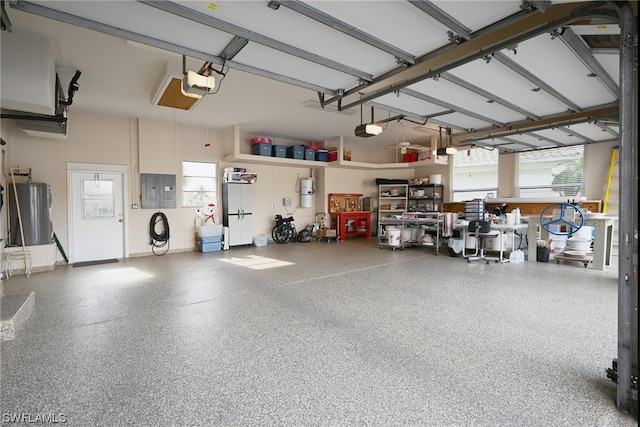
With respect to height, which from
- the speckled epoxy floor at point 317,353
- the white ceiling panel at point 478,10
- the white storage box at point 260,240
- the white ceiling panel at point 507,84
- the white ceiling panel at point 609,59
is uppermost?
the white ceiling panel at point 609,59

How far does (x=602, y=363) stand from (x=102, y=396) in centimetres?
366

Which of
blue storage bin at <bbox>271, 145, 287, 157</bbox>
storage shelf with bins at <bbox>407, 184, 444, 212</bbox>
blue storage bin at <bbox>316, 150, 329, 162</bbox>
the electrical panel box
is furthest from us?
storage shelf with bins at <bbox>407, 184, 444, 212</bbox>

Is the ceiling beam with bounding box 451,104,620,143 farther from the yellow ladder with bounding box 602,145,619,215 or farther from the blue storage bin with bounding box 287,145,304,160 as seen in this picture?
the blue storage bin with bounding box 287,145,304,160

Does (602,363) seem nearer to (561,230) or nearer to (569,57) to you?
(569,57)

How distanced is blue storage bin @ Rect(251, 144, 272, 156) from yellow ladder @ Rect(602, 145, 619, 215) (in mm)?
8091

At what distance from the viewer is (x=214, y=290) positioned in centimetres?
446

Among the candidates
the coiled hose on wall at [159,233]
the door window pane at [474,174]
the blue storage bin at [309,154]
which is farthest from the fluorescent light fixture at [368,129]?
the door window pane at [474,174]

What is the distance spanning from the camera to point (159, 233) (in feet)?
25.0

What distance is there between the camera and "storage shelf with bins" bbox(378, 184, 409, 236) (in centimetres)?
1085

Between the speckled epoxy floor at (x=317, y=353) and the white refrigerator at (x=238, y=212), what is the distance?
11.7ft

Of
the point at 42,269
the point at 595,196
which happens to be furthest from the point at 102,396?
the point at 595,196

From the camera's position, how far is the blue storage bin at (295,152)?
9156mm

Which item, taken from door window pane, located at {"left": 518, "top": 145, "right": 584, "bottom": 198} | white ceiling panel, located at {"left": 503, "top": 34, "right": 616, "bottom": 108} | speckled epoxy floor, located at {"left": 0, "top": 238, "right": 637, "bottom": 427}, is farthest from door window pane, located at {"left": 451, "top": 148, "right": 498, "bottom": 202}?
white ceiling panel, located at {"left": 503, "top": 34, "right": 616, "bottom": 108}

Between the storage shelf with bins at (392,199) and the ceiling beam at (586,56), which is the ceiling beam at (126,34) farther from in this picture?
the storage shelf with bins at (392,199)
